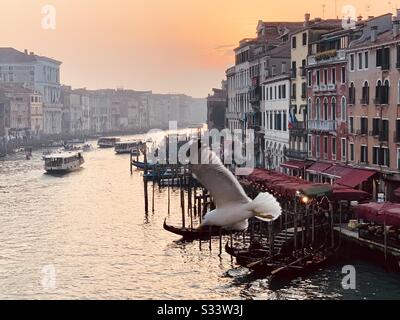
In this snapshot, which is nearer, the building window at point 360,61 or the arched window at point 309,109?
the building window at point 360,61

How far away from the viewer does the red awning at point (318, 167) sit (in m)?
27.2

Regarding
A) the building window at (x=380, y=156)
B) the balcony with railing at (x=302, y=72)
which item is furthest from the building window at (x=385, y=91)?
the balcony with railing at (x=302, y=72)

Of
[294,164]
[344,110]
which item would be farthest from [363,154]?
[294,164]

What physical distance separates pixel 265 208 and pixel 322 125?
775 inches

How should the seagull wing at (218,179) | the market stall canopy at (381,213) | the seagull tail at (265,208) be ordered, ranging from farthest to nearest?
1. the market stall canopy at (381,213)
2. the seagull tail at (265,208)
3. the seagull wing at (218,179)

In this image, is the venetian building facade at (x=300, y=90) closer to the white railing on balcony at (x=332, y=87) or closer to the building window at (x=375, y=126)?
the white railing on balcony at (x=332, y=87)

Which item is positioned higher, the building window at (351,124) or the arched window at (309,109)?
the arched window at (309,109)

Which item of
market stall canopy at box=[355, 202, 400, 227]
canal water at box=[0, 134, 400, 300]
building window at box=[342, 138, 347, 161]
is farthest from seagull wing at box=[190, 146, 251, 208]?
building window at box=[342, 138, 347, 161]

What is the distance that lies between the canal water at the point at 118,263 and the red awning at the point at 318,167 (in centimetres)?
527

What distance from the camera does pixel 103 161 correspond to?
60.7 meters

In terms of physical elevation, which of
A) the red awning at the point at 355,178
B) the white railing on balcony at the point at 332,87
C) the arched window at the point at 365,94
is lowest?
the red awning at the point at 355,178

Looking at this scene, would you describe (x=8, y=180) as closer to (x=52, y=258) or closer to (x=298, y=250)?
(x=52, y=258)

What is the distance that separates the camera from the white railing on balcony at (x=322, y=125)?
89.7ft

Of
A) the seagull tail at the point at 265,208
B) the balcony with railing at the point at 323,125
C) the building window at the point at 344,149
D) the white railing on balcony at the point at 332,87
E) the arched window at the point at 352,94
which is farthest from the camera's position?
the balcony with railing at the point at 323,125
